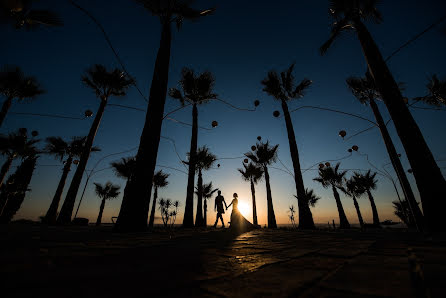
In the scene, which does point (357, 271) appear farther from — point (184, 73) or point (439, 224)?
point (184, 73)

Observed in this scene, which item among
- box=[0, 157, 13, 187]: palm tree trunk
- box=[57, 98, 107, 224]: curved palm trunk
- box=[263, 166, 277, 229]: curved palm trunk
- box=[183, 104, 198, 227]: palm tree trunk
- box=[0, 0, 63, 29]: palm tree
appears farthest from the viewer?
box=[263, 166, 277, 229]: curved palm trunk

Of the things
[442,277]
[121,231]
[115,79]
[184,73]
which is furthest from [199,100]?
[442,277]

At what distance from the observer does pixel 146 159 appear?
4.94 m

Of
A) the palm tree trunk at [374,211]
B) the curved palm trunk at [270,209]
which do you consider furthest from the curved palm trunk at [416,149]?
the palm tree trunk at [374,211]

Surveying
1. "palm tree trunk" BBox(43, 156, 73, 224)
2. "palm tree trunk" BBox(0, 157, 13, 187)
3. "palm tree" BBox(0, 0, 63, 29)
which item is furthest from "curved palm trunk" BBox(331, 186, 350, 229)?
"palm tree trunk" BBox(0, 157, 13, 187)

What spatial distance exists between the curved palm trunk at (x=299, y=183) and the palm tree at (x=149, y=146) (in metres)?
8.93

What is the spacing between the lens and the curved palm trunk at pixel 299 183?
10555 millimetres

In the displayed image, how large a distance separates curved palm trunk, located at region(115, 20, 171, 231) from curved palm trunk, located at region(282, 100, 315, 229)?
8943 mm

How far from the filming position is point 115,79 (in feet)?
43.1

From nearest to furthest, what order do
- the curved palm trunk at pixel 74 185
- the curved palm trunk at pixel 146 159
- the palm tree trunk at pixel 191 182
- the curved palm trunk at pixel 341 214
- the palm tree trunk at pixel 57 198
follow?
the curved palm trunk at pixel 146 159, the curved palm trunk at pixel 74 185, the palm tree trunk at pixel 191 182, the palm tree trunk at pixel 57 198, the curved palm trunk at pixel 341 214

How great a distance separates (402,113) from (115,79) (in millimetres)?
15898

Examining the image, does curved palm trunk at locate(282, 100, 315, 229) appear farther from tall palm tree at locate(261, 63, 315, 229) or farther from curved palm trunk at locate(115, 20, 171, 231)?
curved palm trunk at locate(115, 20, 171, 231)

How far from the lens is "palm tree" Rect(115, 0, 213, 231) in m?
4.46

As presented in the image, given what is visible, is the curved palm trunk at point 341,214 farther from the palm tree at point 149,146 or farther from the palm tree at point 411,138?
the palm tree at point 149,146
